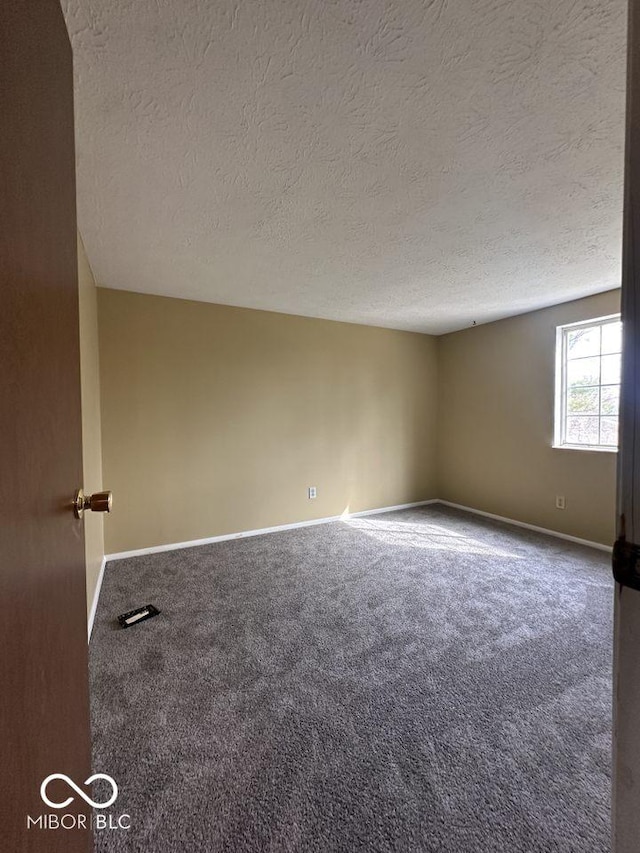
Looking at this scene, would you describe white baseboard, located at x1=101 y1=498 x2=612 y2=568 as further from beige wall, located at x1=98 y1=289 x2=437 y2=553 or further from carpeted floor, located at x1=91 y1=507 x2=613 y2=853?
carpeted floor, located at x1=91 y1=507 x2=613 y2=853

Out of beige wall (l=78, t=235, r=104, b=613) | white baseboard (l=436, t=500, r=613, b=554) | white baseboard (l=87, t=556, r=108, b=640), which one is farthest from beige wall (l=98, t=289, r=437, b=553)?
white baseboard (l=436, t=500, r=613, b=554)

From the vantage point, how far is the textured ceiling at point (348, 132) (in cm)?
96

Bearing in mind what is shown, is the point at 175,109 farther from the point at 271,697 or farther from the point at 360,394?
the point at 360,394

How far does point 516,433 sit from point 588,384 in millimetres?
797

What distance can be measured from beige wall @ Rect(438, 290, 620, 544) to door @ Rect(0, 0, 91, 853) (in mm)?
3797

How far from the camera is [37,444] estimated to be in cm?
52

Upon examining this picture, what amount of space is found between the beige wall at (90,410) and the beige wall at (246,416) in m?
0.18

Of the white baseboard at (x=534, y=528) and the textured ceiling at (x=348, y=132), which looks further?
the white baseboard at (x=534, y=528)

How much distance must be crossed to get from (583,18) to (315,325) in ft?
9.70

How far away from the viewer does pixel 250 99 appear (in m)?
1.17

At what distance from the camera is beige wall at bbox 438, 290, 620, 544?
10.3ft

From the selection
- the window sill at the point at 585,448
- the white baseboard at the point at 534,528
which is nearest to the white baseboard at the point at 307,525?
the white baseboard at the point at 534,528

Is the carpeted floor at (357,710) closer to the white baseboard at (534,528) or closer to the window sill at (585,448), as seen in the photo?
the white baseboard at (534,528)

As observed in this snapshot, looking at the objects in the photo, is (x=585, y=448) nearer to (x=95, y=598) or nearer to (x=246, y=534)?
(x=246, y=534)
